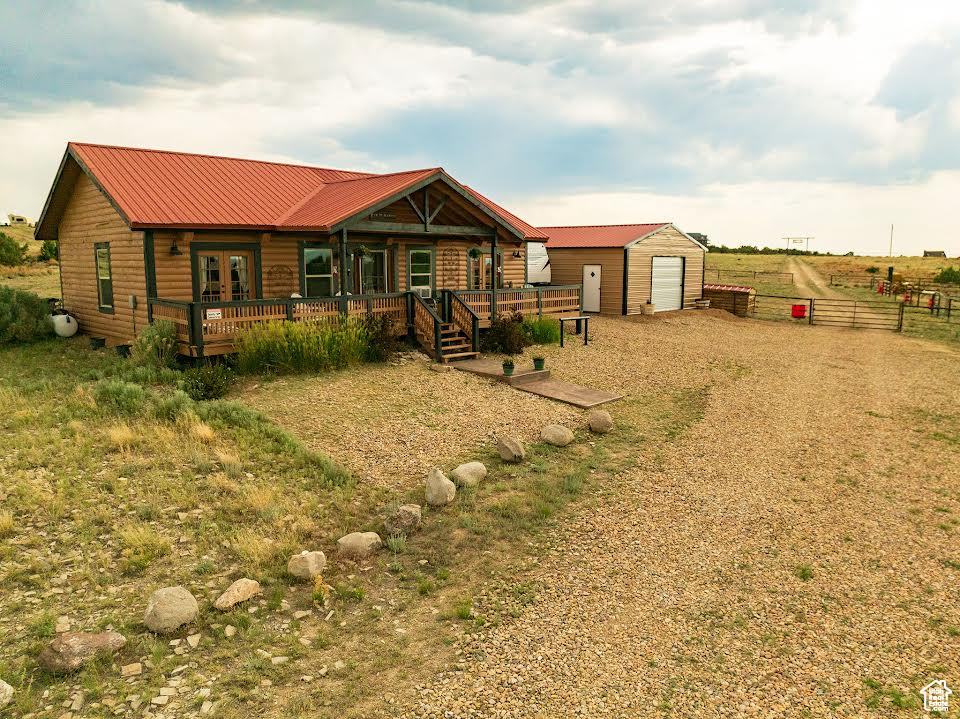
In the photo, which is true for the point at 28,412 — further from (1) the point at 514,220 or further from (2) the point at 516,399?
(1) the point at 514,220

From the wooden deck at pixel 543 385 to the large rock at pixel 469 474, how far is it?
158 inches

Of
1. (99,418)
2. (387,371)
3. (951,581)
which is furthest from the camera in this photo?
(387,371)

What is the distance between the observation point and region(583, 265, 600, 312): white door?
93.6 feet

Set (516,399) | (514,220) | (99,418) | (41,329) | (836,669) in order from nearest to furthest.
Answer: (836,669)
(99,418)
(516,399)
(41,329)
(514,220)

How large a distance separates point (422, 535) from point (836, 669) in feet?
13.8

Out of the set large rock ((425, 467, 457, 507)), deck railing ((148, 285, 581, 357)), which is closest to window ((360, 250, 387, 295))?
deck railing ((148, 285, 581, 357))

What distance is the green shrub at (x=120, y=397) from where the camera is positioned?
11.1 meters

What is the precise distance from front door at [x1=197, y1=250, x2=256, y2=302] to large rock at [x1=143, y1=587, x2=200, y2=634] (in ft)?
37.8

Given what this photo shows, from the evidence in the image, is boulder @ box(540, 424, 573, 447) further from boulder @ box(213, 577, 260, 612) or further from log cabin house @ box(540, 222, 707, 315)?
log cabin house @ box(540, 222, 707, 315)

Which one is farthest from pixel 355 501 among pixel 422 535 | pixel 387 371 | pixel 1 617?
pixel 387 371

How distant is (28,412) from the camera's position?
11.0m

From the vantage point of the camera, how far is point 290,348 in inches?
548

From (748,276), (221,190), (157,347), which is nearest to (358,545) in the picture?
(157,347)

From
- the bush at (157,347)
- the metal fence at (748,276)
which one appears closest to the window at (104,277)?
the bush at (157,347)
